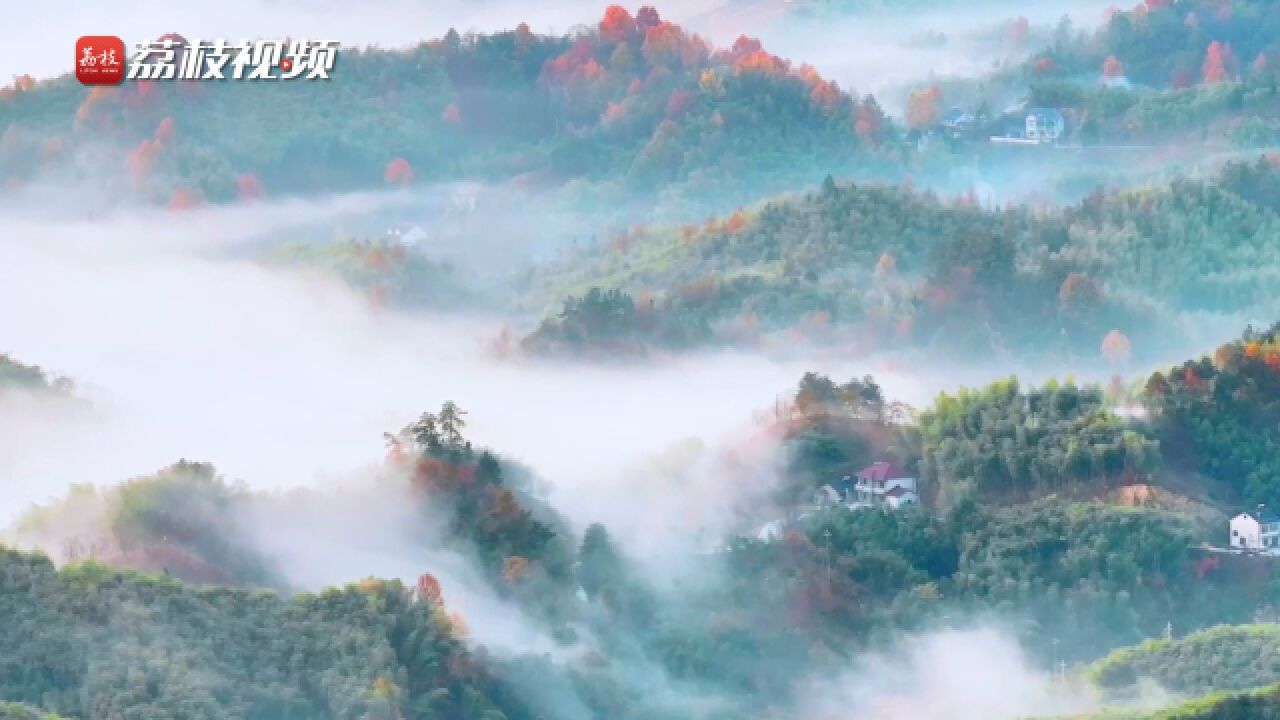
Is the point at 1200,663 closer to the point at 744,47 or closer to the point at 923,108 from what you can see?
the point at 744,47

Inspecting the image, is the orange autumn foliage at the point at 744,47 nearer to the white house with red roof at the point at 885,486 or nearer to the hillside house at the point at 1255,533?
the white house with red roof at the point at 885,486

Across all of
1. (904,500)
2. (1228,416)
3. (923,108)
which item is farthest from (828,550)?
(923,108)

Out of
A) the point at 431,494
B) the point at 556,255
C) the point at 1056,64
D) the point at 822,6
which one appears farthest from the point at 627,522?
the point at 822,6

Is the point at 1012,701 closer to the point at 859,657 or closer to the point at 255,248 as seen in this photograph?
the point at 859,657

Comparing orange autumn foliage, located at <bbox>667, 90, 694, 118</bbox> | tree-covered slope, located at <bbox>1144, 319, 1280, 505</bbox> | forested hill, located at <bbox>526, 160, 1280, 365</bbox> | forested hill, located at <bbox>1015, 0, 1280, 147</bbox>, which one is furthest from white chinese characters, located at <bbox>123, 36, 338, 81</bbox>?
tree-covered slope, located at <bbox>1144, 319, 1280, 505</bbox>

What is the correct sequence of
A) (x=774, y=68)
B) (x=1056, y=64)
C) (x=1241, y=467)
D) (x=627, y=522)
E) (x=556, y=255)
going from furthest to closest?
(x=1056, y=64) → (x=774, y=68) → (x=556, y=255) → (x=1241, y=467) → (x=627, y=522)

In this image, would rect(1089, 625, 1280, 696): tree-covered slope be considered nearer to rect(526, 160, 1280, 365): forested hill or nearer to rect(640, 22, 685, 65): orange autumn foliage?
rect(526, 160, 1280, 365): forested hill
